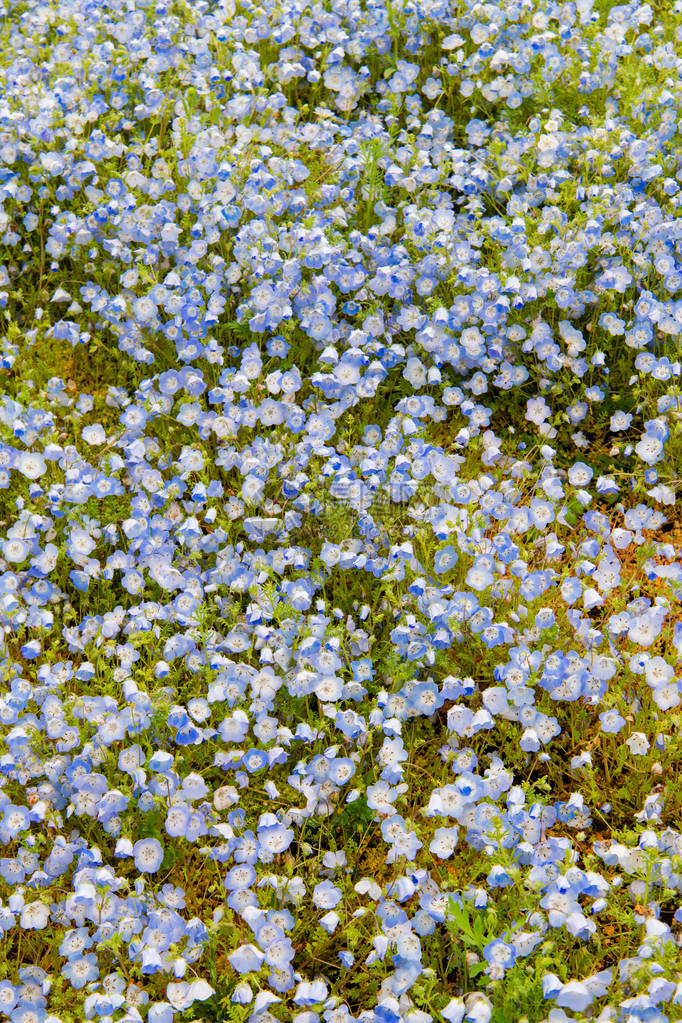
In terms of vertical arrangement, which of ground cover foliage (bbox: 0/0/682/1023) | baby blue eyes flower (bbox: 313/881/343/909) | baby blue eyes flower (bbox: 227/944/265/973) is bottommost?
baby blue eyes flower (bbox: 227/944/265/973)

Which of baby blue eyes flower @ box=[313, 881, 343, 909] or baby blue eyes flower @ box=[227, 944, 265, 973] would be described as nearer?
baby blue eyes flower @ box=[227, 944, 265, 973]

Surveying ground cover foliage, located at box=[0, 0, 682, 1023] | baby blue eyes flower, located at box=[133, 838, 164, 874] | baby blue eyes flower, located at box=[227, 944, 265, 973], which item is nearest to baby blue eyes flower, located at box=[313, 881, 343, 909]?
ground cover foliage, located at box=[0, 0, 682, 1023]

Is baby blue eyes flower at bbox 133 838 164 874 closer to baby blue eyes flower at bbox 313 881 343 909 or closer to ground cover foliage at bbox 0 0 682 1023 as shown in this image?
ground cover foliage at bbox 0 0 682 1023

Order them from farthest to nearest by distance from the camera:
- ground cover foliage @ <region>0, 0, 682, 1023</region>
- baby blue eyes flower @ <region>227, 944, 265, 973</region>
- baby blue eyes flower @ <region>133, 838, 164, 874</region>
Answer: baby blue eyes flower @ <region>133, 838, 164, 874</region> → ground cover foliage @ <region>0, 0, 682, 1023</region> → baby blue eyes flower @ <region>227, 944, 265, 973</region>

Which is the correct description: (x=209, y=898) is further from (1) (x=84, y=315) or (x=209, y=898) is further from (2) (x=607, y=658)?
(1) (x=84, y=315)

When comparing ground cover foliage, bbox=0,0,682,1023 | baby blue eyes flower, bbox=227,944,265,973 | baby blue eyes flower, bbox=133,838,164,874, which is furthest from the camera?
baby blue eyes flower, bbox=133,838,164,874

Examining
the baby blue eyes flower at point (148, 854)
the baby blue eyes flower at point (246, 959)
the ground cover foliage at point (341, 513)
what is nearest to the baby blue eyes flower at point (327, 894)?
the ground cover foliage at point (341, 513)

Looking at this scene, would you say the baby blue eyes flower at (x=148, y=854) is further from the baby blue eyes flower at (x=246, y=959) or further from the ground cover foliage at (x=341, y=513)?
the baby blue eyes flower at (x=246, y=959)
